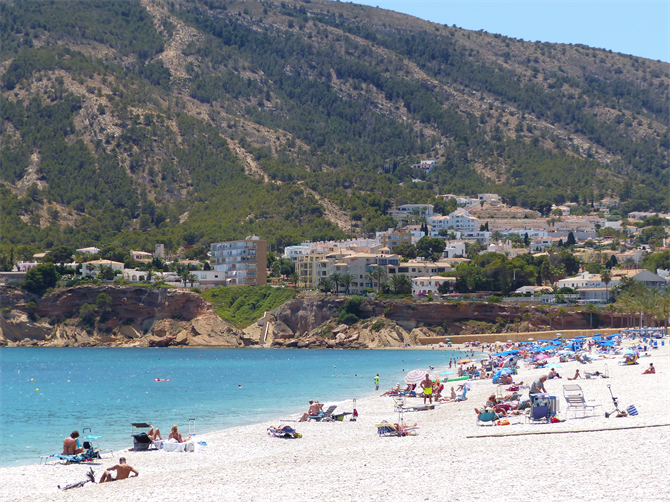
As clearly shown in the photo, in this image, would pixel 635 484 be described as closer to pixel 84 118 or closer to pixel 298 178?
pixel 298 178

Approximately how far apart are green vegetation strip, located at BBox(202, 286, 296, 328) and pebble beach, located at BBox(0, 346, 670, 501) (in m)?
71.9

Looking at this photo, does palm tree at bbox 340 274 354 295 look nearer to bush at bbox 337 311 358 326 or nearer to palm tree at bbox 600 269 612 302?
bush at bbox 337 311 358 326

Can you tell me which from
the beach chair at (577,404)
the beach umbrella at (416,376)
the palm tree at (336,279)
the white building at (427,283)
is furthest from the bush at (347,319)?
the beach chair at (577,404)

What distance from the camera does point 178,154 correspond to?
559 feet

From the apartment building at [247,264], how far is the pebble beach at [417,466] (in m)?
84.2

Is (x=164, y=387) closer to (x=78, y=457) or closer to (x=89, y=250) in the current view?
(x=78, y=457)

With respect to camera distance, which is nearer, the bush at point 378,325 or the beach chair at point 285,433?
the beach chair at point 285,433

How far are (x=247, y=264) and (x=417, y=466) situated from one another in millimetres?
94724

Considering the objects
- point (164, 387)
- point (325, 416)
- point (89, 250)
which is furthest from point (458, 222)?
point (325, 416)

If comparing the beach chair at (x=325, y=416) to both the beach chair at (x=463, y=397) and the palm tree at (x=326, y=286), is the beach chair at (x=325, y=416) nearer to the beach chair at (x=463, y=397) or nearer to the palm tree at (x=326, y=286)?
the beach chair at (x=463, y=397)

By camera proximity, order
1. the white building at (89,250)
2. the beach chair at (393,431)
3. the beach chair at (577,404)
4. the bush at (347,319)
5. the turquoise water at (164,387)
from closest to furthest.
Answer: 1. the beach chair at (393,431)
2. the beach chair at (577,404)
3. the turquoise water at (164,387)
4. the bush at (347,319)
5. the white building at (89,250)

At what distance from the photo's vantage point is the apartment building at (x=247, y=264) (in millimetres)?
111750

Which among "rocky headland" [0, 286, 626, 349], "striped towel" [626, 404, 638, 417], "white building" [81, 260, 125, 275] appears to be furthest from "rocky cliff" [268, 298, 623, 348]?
"striped towel" [626, 404, 638, 417]

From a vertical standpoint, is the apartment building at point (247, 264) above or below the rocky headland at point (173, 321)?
above
